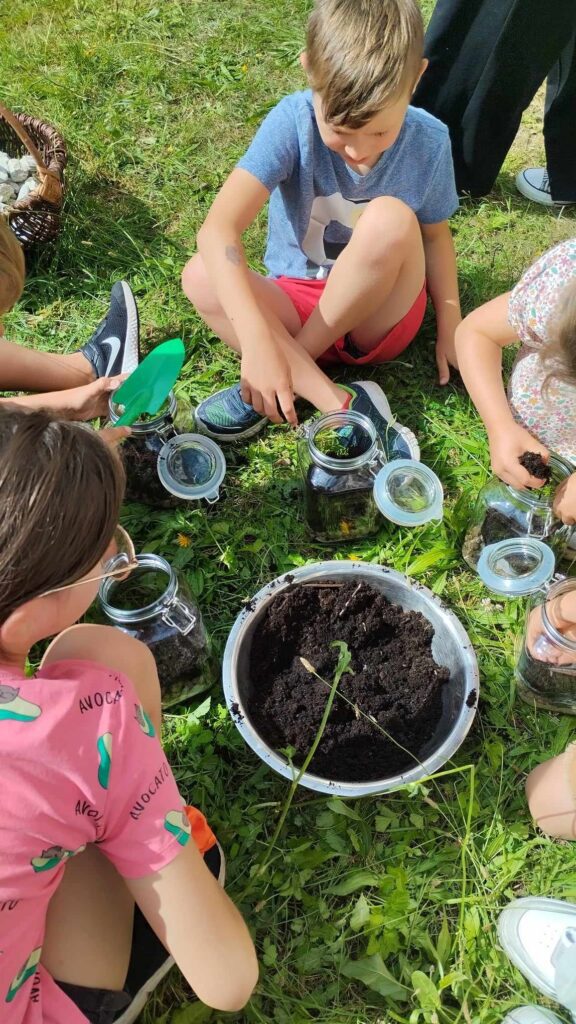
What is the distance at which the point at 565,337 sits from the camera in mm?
1410

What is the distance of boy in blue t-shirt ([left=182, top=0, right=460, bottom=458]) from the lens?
5.33ft

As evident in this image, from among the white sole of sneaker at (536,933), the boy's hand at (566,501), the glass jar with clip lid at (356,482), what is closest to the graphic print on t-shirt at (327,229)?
the glass jar with clip lid at (356,482)

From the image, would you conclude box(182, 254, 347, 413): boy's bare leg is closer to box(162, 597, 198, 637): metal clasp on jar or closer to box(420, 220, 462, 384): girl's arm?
box(420, 220, 462, 384): girl's arm

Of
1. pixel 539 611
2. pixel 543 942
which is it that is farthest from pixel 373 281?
pixel 543 942

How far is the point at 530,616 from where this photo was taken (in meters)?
1.74

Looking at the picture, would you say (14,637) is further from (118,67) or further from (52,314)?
(118,67)

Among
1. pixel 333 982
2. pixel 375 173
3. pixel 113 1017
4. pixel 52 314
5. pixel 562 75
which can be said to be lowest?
pixel 333 982

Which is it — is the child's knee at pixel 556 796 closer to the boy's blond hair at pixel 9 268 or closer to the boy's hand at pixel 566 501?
the boy's hand at pixel 566 501

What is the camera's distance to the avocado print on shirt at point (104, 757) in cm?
100

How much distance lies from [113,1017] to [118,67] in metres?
3.33

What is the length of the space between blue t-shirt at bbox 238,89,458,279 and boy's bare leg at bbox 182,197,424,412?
0.18m

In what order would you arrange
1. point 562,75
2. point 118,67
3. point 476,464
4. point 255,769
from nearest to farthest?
point 255,769, point 476,464, point 562,75, point 118,67

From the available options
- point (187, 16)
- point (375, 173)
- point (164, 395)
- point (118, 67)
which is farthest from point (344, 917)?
point (187, 16)

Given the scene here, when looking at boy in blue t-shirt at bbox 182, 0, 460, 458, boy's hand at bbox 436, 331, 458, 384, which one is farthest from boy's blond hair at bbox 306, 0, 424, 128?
boy's hand at bbox 436, 331, 458, 384
